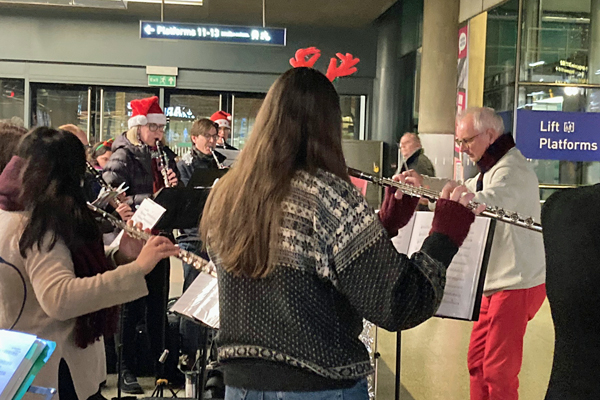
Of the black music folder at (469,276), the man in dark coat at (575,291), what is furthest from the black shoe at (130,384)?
the man in dark coat at (575,291)

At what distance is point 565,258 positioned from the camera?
1.07 m

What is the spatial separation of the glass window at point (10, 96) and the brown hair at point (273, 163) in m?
11.1

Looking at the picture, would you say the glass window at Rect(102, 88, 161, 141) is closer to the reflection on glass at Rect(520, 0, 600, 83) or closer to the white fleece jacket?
the reflection on glass at Rect(520, 0, 600, 83)

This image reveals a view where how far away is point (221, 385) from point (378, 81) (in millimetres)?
9142

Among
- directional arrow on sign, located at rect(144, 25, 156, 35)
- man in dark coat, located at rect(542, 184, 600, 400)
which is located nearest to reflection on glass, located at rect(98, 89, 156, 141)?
directional arrow on sign, located at rect(144, 25, 156, 35)

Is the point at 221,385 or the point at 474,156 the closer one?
the point at 474,156

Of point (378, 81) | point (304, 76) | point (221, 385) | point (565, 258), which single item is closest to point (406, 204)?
point (304, 76)

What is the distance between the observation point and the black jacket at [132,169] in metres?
4.43

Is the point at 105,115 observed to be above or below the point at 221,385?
above

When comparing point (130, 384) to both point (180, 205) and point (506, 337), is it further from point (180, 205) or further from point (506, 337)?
point (506, 337)

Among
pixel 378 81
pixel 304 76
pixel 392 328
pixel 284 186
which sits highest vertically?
pixel 378 81

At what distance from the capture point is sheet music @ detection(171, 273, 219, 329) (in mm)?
2234

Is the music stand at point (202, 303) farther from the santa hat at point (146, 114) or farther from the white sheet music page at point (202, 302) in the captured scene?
the santa hat at point (146, 114)

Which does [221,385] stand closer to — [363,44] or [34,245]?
[34,245]
